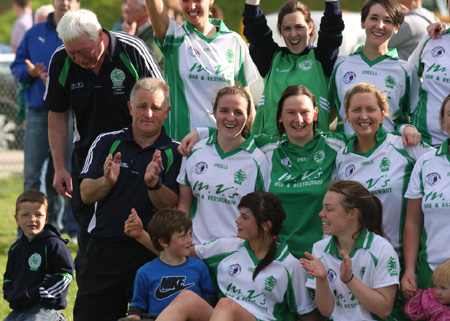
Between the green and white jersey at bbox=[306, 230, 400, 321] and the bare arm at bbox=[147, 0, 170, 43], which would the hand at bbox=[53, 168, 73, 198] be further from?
the green and white jersey at bbox=[306, 230, 400, 321]

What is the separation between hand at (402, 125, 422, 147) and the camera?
540 cm

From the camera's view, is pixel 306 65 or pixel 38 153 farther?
pixel 38 153

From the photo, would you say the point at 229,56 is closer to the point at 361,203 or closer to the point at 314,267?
the point at 361,203

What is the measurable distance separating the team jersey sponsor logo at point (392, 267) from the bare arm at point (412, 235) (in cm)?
17

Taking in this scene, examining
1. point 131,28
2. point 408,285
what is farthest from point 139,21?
point 408,285

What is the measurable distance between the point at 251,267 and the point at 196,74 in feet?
5.92

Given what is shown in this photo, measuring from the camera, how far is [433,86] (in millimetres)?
5879

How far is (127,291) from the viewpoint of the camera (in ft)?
18.9

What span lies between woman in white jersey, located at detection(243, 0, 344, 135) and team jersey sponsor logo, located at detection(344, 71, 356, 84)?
19 cm

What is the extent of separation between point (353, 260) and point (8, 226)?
6.65m

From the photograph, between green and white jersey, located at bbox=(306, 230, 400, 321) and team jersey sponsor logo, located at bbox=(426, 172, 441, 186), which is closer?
green and white jersey, located at bbox=(306, 230, 400, 321)

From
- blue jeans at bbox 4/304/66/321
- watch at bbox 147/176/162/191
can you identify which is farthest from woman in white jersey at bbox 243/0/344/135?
blue jeans at bbox 4/304/66/321

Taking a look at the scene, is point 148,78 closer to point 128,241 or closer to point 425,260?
point 128,241

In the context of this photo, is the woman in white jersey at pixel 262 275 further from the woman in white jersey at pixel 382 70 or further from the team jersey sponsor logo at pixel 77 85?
the team jersey sponsor logo at pixel 77 85
